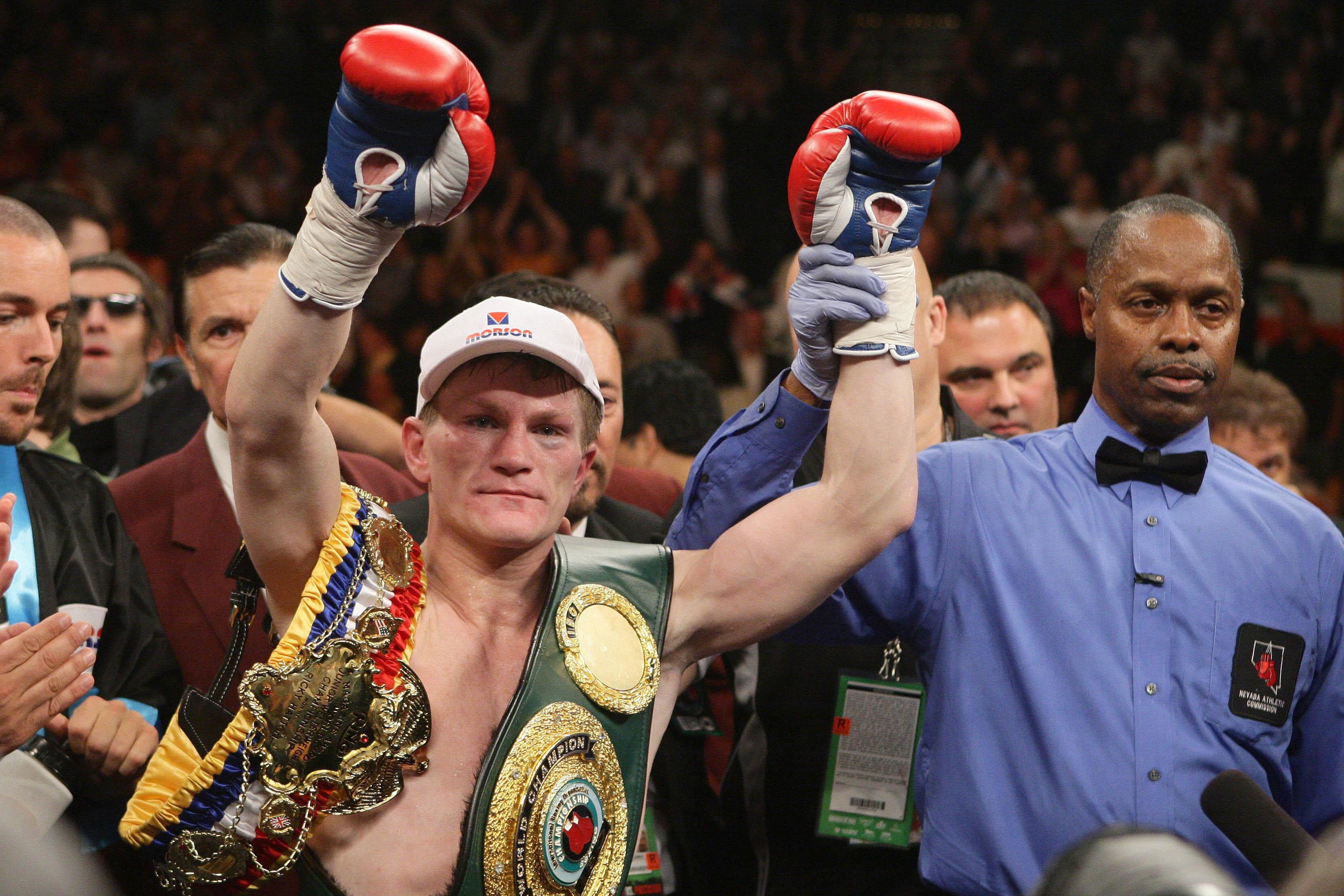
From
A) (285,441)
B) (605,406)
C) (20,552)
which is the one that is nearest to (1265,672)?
(605,406)

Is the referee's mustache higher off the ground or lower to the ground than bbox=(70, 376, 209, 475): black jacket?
higher

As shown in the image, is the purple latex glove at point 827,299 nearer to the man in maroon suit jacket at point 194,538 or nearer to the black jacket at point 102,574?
the man in maroon suit jacket at point 194,538

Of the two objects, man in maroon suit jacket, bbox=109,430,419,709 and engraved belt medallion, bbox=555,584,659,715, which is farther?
man in maroon suit jacket, bbox=109,430,419,709

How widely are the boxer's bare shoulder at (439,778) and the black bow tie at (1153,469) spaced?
36.9 inches

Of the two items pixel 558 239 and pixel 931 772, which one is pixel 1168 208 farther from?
pixel 558 239

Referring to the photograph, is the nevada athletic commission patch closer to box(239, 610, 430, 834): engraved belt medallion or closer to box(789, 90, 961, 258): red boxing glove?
box(789, 90, 961, 258): red boxing glove

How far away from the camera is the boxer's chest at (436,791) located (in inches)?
66.8

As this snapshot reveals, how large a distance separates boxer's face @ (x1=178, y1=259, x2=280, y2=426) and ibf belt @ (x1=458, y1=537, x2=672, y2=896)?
1201 mm

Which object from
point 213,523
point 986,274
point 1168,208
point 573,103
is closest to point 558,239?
point 573,103

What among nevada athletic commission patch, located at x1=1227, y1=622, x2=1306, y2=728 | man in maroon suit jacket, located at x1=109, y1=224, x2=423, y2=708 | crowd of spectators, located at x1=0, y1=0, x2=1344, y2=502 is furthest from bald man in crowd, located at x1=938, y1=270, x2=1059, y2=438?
crowd of spectators, located at x1=0, y1=0, x2=1344, y2=502

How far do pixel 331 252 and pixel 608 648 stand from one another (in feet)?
2.17

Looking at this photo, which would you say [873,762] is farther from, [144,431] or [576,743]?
[144,431]

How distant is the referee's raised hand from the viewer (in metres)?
1.83

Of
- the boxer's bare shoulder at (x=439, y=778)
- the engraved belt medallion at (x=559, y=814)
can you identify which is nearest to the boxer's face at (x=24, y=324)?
the boxer's bare shoulder at (x=439, y=778)
